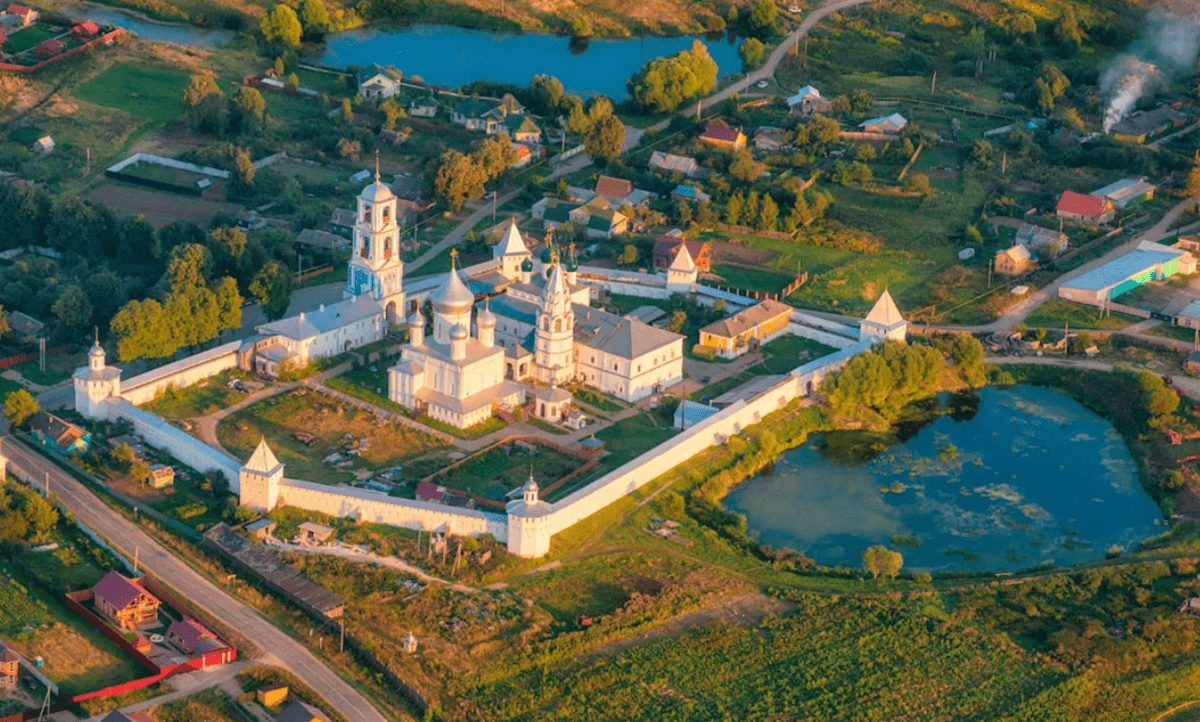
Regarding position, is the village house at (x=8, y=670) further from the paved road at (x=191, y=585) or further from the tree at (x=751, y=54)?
the tree at (x=751, y=54)

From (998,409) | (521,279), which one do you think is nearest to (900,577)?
(998,409)

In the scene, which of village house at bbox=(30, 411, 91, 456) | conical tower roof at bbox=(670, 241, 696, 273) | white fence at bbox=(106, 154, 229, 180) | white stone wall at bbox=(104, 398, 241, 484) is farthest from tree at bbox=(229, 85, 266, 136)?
village house at bbox=(30, 411, 91, 456)

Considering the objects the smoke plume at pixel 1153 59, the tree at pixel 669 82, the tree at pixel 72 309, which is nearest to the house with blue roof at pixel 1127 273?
the smoke plume at pixel 1153 59

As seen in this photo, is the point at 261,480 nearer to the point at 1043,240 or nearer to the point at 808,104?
the point at 1043,240

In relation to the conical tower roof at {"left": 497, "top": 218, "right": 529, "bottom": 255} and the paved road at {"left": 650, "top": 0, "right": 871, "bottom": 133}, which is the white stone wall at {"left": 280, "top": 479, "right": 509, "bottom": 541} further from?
the paved road at {"left": 650, "top": 0, "right": 871, "bottom": 133}

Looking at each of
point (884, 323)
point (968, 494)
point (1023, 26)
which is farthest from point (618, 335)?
point (1023, 26)

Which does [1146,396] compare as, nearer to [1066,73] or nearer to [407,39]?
[1066,73]
